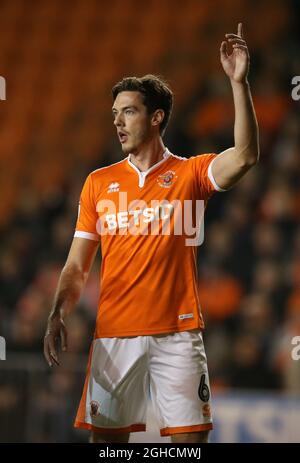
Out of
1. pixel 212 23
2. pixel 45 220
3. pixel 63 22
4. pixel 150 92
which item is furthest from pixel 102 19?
pixel 150 92

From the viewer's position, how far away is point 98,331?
12.6ft

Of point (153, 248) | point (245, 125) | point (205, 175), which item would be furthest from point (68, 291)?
point (245, 125)

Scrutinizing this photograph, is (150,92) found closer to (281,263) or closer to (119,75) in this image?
(281,263)

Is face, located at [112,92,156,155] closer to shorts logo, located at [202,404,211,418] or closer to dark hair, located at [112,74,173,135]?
dark hair, located at [112,74,173,135]

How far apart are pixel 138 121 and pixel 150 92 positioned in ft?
0.51

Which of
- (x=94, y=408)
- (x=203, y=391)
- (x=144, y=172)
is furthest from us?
(x=144, y=172)

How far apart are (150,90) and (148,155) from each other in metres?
0.28

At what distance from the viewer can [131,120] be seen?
3.82 metres

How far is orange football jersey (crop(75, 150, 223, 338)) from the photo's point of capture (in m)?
3.72

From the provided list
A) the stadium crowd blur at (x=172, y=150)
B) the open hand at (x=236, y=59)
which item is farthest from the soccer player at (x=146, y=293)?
the stadium crowd blur at (x=172, y=150)

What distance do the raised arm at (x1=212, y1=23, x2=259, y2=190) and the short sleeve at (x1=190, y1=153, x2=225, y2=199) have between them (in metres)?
0.10

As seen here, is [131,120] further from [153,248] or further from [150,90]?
[153,248]

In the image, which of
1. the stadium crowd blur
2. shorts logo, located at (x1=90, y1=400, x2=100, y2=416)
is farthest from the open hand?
the stadium crowd blur

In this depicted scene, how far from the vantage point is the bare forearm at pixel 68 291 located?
3.80 meters
